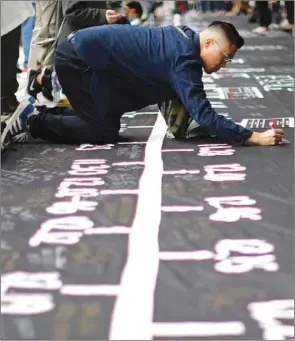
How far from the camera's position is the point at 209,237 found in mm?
1380

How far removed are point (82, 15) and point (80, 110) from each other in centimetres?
67

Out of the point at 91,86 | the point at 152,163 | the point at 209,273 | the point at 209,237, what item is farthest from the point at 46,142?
the point at 209,273

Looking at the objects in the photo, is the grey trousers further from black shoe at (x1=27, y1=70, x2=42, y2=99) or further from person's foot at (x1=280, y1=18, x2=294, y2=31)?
person's foot at (x1=280, y1=18, x2=294, y2=31)

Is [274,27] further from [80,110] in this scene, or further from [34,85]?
[80,110]

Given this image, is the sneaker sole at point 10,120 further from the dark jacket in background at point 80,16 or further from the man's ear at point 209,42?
the man's ear at point 209,42

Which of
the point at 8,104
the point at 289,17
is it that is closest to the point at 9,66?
the point at 8,104

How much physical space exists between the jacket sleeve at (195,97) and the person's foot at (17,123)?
58 centimetres

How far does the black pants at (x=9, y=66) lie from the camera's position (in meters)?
2.50

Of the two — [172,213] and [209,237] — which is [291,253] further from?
[172,213]

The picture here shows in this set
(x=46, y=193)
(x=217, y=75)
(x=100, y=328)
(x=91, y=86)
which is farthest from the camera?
(x=217, y=75)

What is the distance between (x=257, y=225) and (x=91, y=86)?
967mm

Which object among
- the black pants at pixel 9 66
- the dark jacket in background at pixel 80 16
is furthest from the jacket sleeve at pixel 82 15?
the black pants at pixel 9 66

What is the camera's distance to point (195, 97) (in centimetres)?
200

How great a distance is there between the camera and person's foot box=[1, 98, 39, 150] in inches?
86.8
